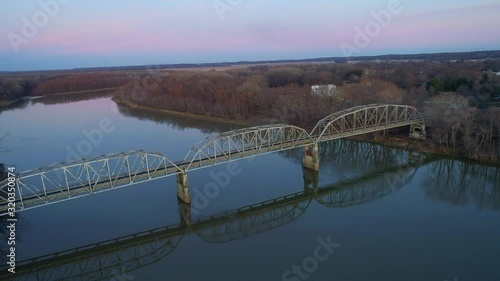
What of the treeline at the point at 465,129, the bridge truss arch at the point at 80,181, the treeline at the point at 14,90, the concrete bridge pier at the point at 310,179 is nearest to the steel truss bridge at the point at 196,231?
the concrete bridge pier at the point at 310,179

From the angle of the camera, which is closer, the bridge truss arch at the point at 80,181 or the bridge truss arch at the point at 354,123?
the bridge truss arch at the point at 80,181

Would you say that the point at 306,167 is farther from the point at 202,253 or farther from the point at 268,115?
the point at 268,115

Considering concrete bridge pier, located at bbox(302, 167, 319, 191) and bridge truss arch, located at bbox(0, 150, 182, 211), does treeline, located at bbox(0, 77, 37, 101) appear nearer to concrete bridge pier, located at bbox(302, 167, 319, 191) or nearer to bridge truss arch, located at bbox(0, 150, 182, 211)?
bridge truss arch, located at bbox(0, 150, 182, 211)

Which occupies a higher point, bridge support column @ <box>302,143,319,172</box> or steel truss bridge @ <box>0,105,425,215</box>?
steel truss bridge @ <box>0,105,425,215</box>

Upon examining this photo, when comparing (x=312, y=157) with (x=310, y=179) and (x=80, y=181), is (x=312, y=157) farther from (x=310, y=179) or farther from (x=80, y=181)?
(x=80, y=181)

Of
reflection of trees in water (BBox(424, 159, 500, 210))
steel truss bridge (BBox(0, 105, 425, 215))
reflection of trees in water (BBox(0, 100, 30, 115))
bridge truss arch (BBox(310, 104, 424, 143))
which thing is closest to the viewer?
steel truss bridge (BBox(0, 105, 425, 215))

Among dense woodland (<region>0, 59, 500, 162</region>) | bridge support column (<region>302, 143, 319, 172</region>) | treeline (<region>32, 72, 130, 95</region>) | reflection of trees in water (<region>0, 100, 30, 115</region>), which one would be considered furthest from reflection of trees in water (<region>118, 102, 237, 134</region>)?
treeline (<region>32, 72, 130, 95</region>)

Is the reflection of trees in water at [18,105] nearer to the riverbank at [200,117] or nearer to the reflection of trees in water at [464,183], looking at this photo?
the riverbank at [200,117]
